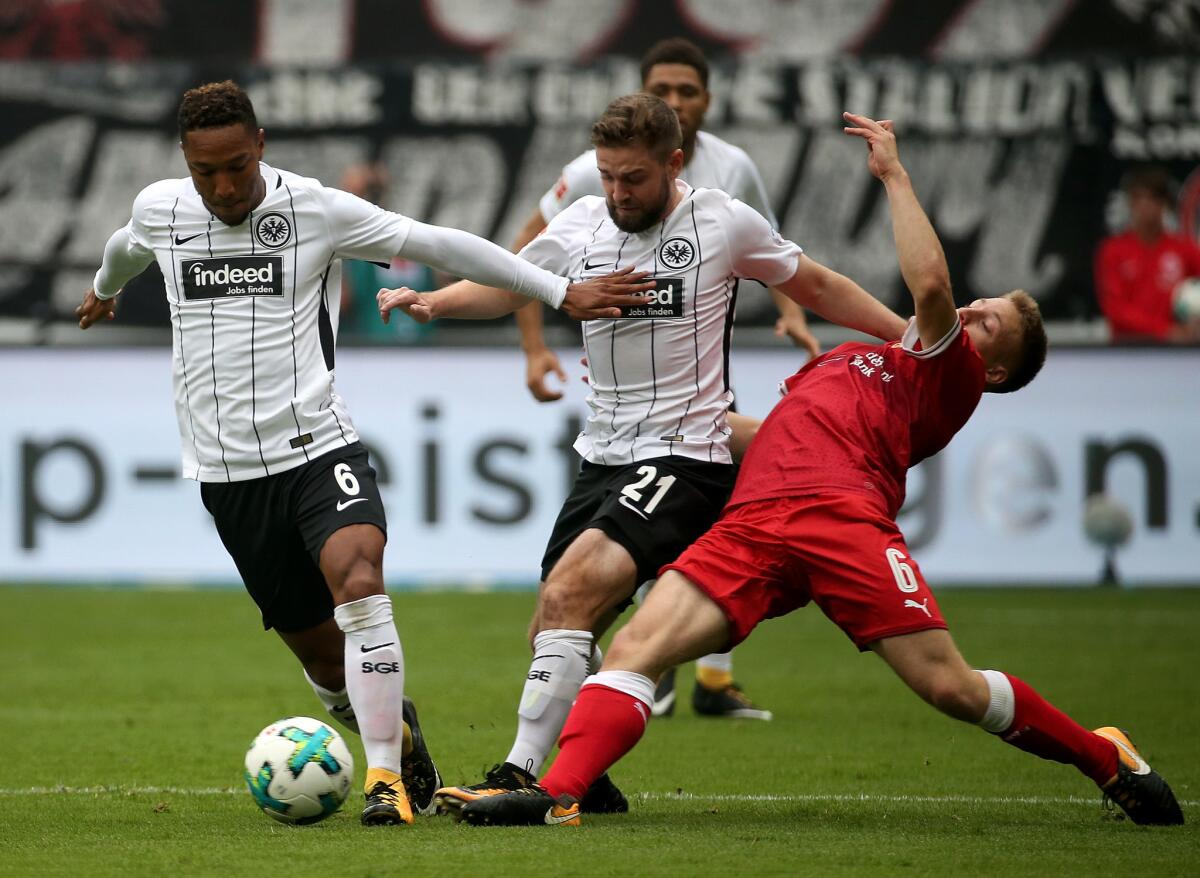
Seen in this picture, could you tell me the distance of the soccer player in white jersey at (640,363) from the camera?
555 cm

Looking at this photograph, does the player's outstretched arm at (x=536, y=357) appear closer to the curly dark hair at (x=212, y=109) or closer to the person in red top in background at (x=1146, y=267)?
the curly dark hair at (x=212, y=109)

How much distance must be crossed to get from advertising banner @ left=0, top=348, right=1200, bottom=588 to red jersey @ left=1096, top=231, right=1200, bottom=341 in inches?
56.2

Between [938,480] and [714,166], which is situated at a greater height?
[714,166]

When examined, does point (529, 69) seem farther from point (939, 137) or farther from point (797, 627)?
point (797, 627)

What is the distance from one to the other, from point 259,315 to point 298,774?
52.1 inches

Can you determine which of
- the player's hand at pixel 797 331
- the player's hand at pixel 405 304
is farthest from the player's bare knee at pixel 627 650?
the player's hand at pixel 797 331

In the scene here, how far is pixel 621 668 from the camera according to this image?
5324 millimetres

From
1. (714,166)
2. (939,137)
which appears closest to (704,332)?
(714,166)

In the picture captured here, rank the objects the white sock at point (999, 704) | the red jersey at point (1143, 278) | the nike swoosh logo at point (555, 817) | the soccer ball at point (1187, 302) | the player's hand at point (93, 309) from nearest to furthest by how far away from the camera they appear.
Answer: the nike swoosh logo at point (555, 817) < the white sock at point (999, 704) < the player's hand at point (93, 309) < the soccer ball at point (1187, 302) < the red jersey at point (1143, 278)

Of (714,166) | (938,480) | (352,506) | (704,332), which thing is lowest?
(938,480)

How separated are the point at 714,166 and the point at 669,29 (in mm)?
10113

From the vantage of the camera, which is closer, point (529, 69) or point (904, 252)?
point (904, 252)

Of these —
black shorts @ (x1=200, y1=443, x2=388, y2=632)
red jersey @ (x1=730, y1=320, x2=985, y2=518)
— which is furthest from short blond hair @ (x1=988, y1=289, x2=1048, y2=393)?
black shorts @ (x1=200, y1=443, x2=388, y2=632)

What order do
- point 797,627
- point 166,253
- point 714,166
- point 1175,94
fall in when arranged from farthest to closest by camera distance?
point 1175,94
point 797,627
point 714,166
point 166,253
